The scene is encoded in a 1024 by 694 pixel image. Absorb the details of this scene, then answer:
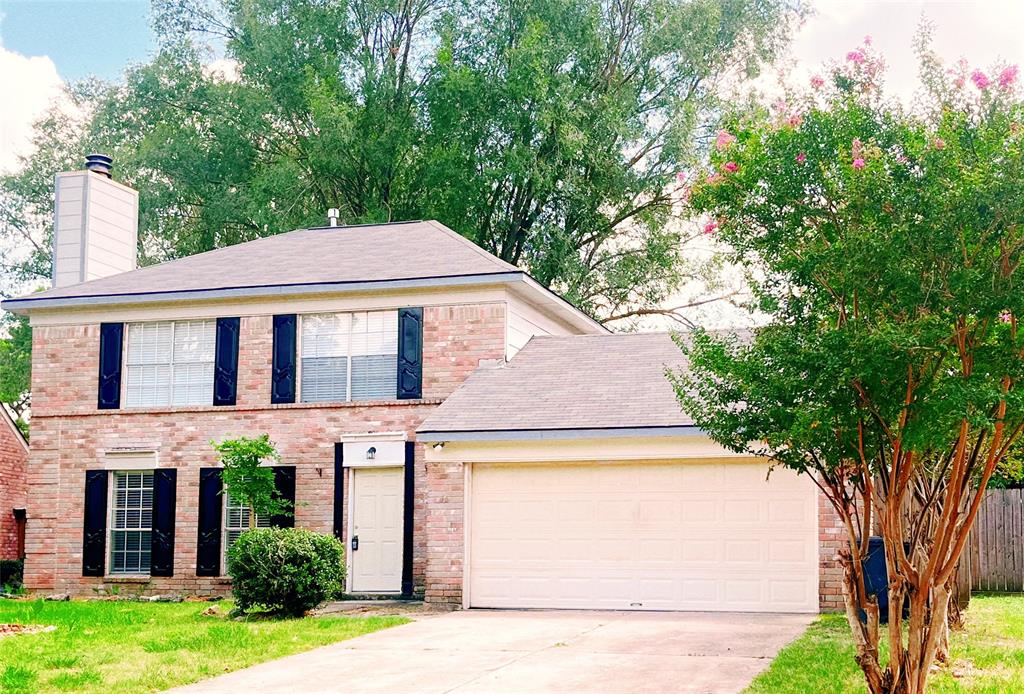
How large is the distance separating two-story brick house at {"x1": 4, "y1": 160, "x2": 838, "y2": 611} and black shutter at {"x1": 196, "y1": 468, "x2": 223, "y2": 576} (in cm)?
3

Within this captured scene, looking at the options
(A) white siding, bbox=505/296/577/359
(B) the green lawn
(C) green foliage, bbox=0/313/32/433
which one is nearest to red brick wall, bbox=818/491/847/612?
(B) the green lawn

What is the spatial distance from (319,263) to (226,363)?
7.45 ft

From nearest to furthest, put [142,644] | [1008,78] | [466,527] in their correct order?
[1008,78] < [142,644] < [466,527]

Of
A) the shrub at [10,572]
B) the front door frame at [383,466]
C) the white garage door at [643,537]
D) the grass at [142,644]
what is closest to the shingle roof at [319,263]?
the front door frame at [383,466]

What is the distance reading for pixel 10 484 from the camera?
2905 cm

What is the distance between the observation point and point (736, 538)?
53.3 feet

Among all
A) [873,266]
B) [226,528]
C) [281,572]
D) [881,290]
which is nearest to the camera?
[873,266]

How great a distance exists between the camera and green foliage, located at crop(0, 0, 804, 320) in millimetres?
28656

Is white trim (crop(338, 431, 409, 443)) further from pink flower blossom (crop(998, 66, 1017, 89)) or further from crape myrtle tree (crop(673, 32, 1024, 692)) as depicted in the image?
pink flower blossom (crop(998, 66, 1017, 89))

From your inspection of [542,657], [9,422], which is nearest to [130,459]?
[9,422]

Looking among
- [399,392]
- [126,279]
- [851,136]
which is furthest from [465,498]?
[851,136]

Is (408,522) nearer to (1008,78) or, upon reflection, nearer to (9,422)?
(1008,78)

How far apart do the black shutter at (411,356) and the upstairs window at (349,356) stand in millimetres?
152

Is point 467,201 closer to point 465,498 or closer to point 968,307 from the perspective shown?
point 465,498
